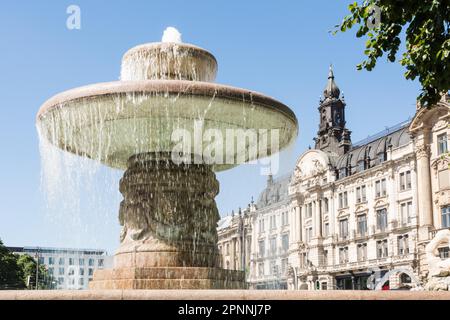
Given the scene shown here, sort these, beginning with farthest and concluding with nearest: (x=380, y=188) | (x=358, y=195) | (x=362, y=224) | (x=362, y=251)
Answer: (x=358, y=195) < (x=362, y=224) < (x=362, y=251) < (x=380, y=188)

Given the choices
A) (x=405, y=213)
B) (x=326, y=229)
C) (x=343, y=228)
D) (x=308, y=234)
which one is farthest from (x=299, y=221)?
(x=405, y=213)

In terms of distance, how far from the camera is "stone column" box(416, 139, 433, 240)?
42469mm

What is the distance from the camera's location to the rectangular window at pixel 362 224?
168ft

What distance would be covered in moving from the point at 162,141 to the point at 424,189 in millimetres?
36227

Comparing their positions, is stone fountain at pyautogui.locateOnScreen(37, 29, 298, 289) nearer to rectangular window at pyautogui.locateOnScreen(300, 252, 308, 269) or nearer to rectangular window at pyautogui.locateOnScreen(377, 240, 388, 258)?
rectangular window at pyautogui.locateOnScreen(377, 240, 388, 258)

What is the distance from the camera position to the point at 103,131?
400 inches

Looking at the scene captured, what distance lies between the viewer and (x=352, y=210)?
2093 inches

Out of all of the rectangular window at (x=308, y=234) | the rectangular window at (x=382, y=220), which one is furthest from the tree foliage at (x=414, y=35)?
the rectangular window at (x=308, y=234)

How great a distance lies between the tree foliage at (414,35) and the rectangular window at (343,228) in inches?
1781

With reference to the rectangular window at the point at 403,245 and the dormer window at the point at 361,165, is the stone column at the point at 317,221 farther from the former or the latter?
the rectangular window at the point at 403,245

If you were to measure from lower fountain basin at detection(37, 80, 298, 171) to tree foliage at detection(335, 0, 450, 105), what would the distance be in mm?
1833

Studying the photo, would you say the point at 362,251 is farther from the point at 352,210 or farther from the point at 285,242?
the point at 285,242

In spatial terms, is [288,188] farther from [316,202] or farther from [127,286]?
[127,286]

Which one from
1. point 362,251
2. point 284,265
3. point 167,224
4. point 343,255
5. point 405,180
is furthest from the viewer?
point 284,265
